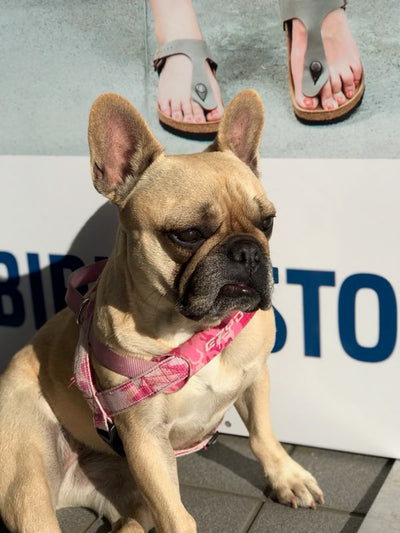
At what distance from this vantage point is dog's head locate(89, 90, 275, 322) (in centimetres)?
262

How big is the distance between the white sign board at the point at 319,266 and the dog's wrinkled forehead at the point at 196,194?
2.32ft

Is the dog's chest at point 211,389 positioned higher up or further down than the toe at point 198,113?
further down

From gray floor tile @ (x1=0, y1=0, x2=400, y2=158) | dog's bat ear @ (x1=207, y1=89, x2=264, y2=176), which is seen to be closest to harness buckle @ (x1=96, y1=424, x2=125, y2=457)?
dog's bat ear @ (x1=207, y1=89, x2=264, y2=176)

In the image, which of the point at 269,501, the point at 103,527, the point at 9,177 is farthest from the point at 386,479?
the point at 9,177

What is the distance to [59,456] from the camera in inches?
126

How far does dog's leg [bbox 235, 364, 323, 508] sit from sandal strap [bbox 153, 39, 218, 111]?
1189mm

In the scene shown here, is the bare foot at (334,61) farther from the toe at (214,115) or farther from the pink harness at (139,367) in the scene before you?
the pink harness at (139,367)

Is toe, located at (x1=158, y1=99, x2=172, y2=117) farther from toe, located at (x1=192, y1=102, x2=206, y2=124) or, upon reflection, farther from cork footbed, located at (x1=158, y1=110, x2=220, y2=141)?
toe, located at (x1=192, y1=102, x2=206, y2=124)

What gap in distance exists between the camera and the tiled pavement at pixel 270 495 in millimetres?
3172

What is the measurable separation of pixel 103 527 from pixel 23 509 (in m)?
0.52

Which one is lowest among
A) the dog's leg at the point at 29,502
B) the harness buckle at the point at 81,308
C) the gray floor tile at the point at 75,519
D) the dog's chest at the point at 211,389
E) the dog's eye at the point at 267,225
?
the gray floor tile at the point at 75,519

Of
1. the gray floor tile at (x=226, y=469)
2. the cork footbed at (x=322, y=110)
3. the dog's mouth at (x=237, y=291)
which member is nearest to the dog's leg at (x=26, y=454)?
the gray floor tile at (x=226, y=469)

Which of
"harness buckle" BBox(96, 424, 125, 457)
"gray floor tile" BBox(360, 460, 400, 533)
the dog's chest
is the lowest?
"gray floor tile" BBox(360, 460, 400, 533)

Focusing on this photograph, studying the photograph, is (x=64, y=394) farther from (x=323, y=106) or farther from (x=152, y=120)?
(x=323, y=106)
